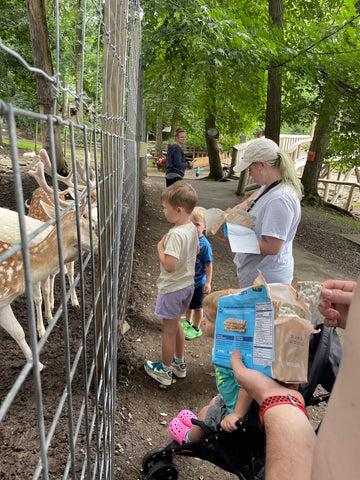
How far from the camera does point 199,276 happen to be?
360 centimetres

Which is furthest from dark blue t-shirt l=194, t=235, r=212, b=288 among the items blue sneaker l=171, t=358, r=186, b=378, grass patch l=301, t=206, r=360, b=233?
grass patch l=301, t=206, r=360, b=233

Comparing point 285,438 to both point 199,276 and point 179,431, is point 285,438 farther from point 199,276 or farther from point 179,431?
point 199,276

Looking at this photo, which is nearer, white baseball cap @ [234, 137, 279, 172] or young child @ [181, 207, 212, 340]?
white baseball cap @ [234, 137, 279, 172]

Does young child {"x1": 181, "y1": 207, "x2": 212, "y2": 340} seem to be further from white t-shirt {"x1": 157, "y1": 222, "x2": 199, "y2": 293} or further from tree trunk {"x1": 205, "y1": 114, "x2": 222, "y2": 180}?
tree trunk {"x1": 205, "y1": 114, "x2": 222, "y2": 180}

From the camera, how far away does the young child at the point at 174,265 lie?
2.78 meters

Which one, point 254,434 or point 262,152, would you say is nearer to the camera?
point 254,434

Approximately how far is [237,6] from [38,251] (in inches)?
286

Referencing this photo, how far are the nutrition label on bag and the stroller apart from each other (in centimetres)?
31

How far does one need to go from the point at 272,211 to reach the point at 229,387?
1.26 m

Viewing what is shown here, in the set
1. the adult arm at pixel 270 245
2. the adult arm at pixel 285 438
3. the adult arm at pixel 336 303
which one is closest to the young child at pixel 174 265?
the adult arm at pixel 270 245

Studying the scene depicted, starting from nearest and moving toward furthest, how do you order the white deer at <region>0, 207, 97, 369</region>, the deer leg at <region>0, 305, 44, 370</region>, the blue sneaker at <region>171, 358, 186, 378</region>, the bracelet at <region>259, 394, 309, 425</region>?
the bracelet at <region>259, 394, 309, 425</region> → the white deer at <region>0, 207, 97, 369</region> → the deer leg at <region>0, 305, 44, 370</region> → the blue sneaker at <region>171, 358, 186, 378</region>

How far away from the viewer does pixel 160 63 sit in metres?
7.35

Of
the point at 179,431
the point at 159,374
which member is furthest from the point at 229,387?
the point at 159,374

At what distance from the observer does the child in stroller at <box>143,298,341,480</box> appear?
1533 mm
